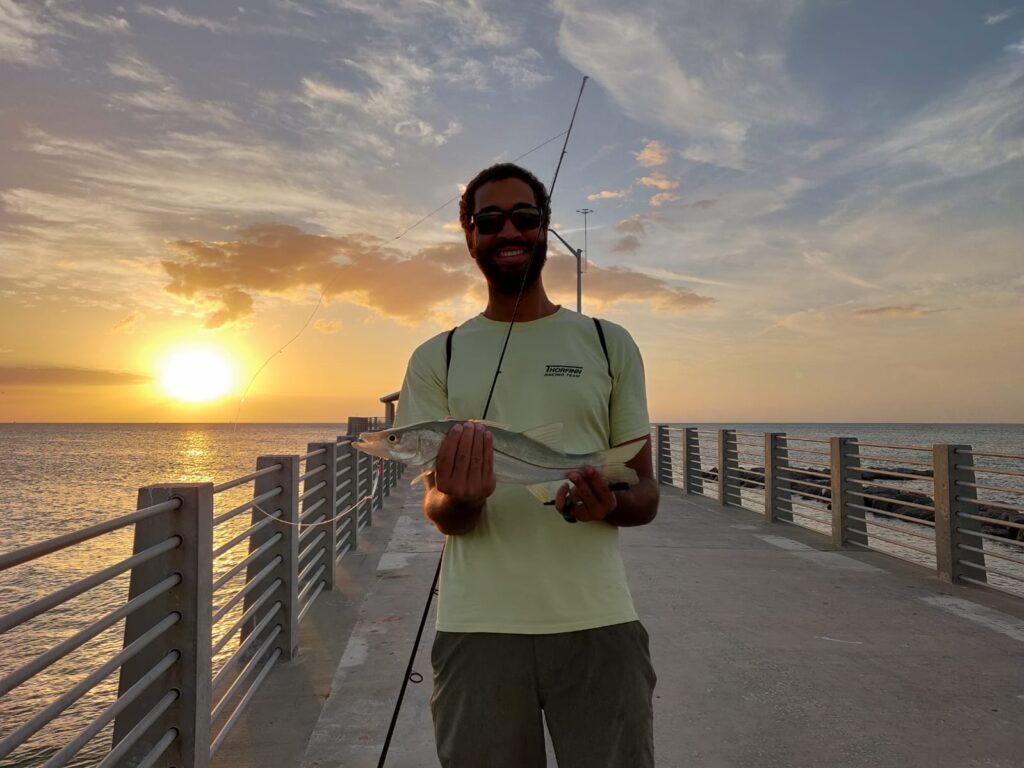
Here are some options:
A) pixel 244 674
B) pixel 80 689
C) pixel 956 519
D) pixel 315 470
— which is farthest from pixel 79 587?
pixel 956 519

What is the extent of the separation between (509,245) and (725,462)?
12.4 metres

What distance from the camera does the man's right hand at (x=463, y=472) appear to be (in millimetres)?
1856

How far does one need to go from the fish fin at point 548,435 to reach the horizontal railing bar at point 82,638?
160 cm

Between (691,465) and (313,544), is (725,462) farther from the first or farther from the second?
(313,544)

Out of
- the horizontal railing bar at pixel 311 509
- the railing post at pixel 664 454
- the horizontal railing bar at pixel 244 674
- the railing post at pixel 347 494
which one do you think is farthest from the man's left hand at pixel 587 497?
the railing post at pixel 664 454

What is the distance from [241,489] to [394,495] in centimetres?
1456

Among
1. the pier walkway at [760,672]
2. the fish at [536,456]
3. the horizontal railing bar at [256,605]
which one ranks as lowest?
the pier walkway at [760,672]

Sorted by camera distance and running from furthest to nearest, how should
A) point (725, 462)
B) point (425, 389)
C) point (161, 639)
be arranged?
point (725, 462) → point (161, 639) → point (425, 389)

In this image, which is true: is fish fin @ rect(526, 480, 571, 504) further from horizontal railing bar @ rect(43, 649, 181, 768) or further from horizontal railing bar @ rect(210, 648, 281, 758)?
horizontal railing bar @ rect(210, 648, 281, 758)

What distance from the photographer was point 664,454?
17516mm

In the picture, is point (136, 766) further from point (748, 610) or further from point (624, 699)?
point (748, 610)

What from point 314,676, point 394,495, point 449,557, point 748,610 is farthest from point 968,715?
point 394,495

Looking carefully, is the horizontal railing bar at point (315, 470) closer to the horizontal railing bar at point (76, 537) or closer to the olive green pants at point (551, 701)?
the horizontal railing bar at point (76, 537)

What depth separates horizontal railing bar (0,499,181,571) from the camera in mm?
1963
